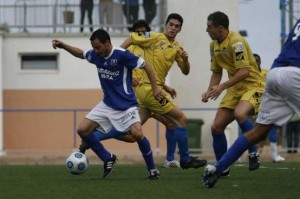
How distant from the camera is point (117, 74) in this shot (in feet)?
42.2

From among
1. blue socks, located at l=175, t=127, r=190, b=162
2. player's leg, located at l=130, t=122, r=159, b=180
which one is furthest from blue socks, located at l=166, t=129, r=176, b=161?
player's leg, located at l=130, t=122, r=159, b=180

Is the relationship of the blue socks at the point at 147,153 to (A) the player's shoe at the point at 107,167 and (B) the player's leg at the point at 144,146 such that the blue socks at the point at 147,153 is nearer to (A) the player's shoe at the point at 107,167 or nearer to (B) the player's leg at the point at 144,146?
(B) the player's leg at the point at 144,146

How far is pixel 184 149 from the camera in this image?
1468 cm

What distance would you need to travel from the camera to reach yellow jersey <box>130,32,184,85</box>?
598 inches

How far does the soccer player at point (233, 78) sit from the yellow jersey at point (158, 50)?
6.14 ft

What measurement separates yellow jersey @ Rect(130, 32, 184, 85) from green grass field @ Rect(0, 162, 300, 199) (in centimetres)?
171

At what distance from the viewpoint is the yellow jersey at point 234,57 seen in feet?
41.9

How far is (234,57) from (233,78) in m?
0.39

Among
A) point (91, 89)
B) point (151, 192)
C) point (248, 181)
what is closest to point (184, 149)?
point (248, 181)

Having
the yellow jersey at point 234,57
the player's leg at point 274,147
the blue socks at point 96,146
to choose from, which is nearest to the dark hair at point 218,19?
the yellow jersey at point 234,57

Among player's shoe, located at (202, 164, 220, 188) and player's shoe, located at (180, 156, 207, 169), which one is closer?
player's shoe, located at (202, 164, 220, 188)

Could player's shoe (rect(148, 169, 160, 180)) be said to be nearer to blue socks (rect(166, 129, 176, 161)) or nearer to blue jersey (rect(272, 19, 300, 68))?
blue jersey (rect(272, 19, 300, 68))

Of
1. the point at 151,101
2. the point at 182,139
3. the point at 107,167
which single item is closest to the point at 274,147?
the point at 182,139

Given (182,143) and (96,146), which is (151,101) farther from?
(96,146)
